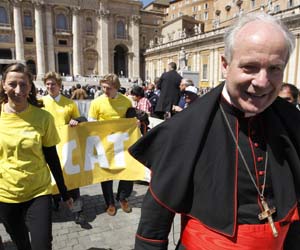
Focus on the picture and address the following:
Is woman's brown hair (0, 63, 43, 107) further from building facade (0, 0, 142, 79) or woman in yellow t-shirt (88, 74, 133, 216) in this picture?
building facade (0, 0, 142, 79)

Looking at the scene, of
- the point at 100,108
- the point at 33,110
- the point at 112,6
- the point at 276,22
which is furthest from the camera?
the point at 112,6

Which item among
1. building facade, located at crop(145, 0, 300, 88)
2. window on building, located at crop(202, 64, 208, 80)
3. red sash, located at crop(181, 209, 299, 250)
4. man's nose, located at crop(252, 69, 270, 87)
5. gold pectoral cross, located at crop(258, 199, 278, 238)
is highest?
building facade, located at crop(145, 0, 300, 88)

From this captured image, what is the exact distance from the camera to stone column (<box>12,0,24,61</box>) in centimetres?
4742

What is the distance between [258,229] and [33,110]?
2141 millimetres

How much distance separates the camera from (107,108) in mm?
4574

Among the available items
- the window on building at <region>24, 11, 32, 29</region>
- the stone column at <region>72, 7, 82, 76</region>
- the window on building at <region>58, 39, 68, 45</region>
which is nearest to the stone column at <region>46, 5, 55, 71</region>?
the window on building at <region>58, 39, 68, 45</region>

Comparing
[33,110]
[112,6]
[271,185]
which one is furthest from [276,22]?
[112,6]

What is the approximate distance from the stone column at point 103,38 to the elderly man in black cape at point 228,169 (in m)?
54.6

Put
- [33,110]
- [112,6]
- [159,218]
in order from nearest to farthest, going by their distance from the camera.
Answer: [159,218], [33,110], [112,6]

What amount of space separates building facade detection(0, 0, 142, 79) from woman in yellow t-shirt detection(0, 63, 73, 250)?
5022 cm

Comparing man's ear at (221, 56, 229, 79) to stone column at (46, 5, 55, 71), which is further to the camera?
stone column at (46, 5, 55, 71)

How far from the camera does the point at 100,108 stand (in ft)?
15.0

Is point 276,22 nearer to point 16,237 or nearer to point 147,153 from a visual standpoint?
point 147,153

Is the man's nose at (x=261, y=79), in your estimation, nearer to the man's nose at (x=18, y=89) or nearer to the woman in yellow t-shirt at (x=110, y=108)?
the man's nose at (x=18, y=89)
